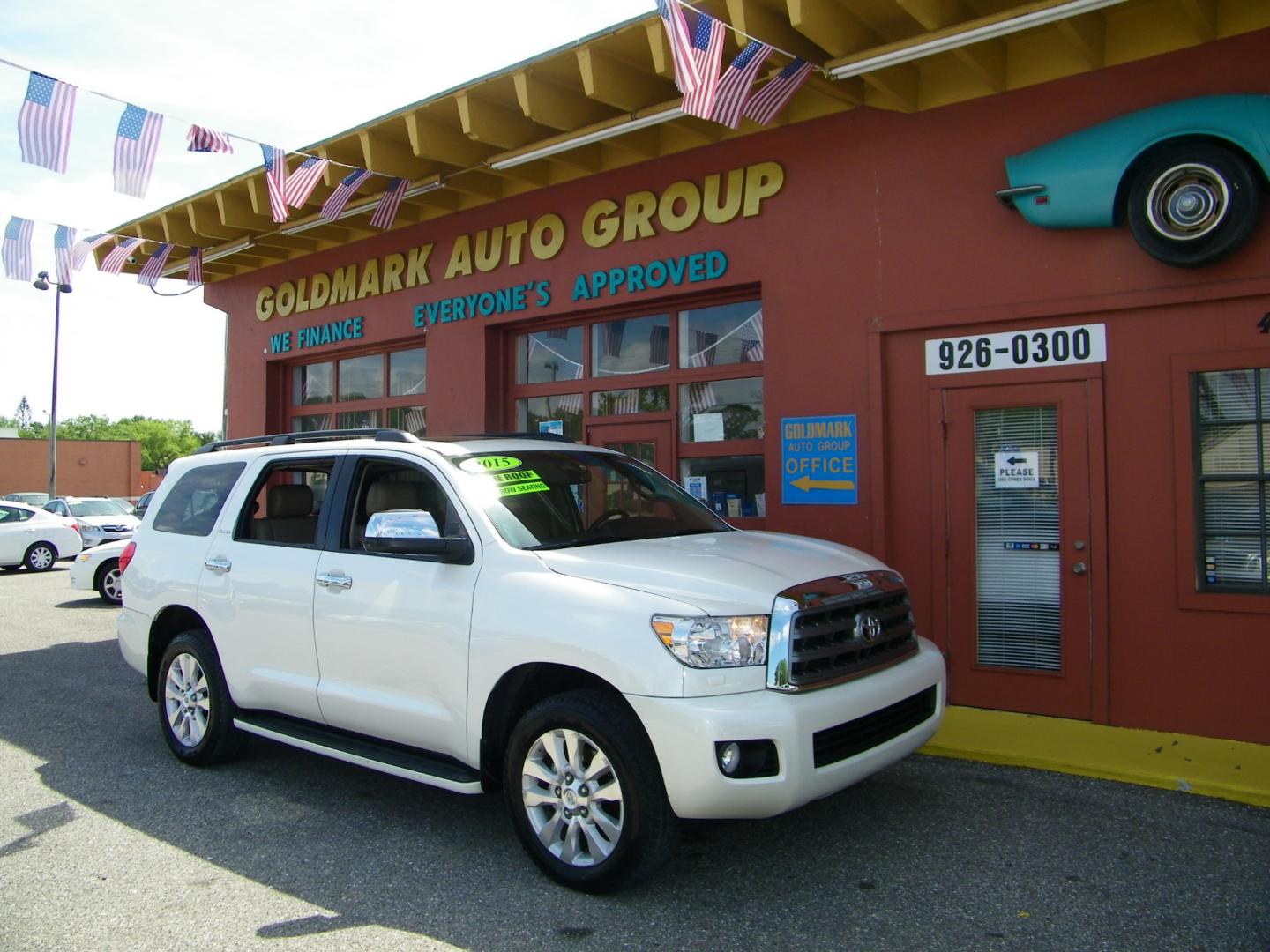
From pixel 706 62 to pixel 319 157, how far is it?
480 centimetres

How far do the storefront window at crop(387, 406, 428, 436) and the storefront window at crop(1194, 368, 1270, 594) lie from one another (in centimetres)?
752

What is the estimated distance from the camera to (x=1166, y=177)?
5855mm

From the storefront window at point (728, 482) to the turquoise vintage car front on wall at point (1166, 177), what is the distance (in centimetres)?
297

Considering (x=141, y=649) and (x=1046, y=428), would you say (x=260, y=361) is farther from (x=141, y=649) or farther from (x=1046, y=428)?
(x=1046, y=428)

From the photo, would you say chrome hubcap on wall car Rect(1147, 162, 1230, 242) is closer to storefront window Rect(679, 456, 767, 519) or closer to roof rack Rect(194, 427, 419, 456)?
storefront window Rect(679, 456, 767, 519)

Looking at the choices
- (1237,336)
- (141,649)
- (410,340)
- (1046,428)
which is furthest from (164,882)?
(410,340)

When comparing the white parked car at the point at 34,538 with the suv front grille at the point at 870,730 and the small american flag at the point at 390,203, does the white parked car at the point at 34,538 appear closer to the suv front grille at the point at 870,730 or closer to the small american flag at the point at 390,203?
the small american flag at the point at 390,203

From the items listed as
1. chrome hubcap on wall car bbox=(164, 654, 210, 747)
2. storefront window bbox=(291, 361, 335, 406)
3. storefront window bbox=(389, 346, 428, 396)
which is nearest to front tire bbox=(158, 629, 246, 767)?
chrome hubcap on wall car bbox=(164, 654, 210, 747)

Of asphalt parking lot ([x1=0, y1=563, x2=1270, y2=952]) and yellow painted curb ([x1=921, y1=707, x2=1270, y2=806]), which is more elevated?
yellow painted curb ([x1=921, y1=707, x2=1270, y2=806])

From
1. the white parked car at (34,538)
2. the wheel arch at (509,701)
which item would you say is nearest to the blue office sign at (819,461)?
the wheel arch at (509,701)

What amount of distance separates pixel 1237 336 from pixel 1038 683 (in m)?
2.50

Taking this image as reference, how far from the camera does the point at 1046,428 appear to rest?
6508 mm

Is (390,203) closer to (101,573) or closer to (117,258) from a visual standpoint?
(117,258)

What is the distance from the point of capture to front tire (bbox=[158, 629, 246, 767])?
5535mm
